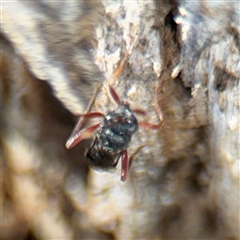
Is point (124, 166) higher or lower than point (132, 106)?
lower

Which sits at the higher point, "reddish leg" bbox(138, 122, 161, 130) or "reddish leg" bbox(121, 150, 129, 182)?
"reddish leg" bbox(138, 122, 161, 130)

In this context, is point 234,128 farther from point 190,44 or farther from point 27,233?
point 27,233

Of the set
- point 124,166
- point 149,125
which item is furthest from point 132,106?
point 124,166

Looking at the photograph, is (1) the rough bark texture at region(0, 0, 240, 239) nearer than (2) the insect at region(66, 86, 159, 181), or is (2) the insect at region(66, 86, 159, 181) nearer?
(1) the rough bark texture at region(0, 0, 240, 239)

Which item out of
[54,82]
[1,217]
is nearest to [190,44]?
[54,82]

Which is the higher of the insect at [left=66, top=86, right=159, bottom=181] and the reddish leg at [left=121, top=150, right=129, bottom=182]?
the insect at [left=66, top=86, right=159, bottom=181]

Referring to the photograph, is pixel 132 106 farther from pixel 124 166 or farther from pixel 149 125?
pixel 124 166

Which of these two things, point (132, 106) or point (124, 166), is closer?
point (132, 106)
